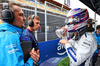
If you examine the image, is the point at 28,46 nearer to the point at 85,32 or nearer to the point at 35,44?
the point at 35,44

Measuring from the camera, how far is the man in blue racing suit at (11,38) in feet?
1.87

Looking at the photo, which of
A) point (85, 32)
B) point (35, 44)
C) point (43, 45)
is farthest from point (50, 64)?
point (85, 32)

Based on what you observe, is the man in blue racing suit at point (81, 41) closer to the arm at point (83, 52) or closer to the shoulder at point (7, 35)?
the arm at point (83, 52)

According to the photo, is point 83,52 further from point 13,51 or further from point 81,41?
point 13,51

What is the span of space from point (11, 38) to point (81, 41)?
107cm

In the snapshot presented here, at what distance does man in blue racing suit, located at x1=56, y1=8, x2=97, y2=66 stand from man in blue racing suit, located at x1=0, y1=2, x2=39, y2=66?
752 millimetres

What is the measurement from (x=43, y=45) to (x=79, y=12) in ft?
4.01

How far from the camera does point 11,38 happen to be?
2.00 feet

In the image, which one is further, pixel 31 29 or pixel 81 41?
pixel 31 29

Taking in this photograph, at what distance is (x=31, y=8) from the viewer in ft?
6.60

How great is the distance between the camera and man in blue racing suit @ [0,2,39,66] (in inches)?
22.4

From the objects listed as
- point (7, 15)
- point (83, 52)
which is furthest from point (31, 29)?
point (83, 52)

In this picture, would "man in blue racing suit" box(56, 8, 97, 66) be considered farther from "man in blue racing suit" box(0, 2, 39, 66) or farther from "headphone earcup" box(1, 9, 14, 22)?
"headphone earcup" box(1, 9, 14, 22)

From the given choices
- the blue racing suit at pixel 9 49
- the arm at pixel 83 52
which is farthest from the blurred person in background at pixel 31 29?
the blue racing suit at pixel 9 49
